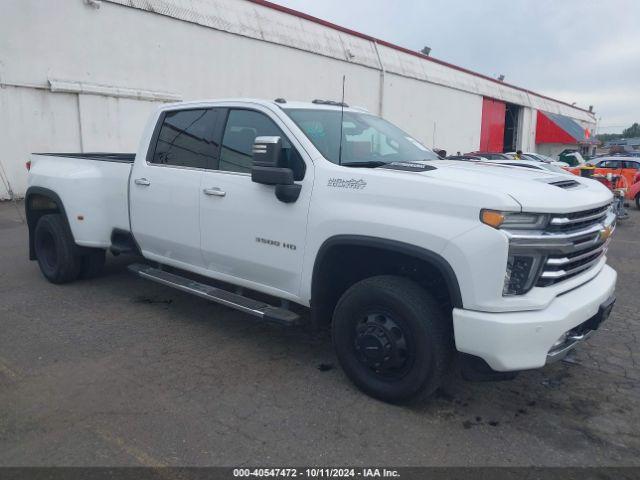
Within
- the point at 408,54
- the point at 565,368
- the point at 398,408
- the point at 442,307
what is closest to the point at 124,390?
the point at 398,408

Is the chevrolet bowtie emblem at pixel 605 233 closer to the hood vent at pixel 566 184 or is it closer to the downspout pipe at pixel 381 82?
the hood vent at pixel 566 184

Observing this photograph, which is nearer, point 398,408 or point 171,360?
point 398,408

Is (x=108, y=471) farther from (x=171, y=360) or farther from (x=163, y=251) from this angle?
(x=163, y=251)

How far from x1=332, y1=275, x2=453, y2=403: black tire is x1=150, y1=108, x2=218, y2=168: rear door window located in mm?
1881

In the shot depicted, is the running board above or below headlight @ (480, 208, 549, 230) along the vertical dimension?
below

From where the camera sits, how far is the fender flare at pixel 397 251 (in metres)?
3.08

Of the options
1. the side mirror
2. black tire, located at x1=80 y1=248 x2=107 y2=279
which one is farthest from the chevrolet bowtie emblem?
Answer: black tire, located at x1=80 y1=248 x2=107 y2=279

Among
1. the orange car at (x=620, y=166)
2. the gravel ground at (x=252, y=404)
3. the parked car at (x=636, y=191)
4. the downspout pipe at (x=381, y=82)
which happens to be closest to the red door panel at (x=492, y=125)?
the downspout pipe at (x=381, y=82)

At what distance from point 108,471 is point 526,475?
221cm

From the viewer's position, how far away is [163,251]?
507 centimetres

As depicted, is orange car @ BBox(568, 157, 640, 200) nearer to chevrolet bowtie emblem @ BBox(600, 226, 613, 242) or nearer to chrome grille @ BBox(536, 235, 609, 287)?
chevrolet bowtie emblem @ BBox(600, 226, 613, 242)

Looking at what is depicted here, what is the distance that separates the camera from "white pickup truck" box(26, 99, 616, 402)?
9.83 feet

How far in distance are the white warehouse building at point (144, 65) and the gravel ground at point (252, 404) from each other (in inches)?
308

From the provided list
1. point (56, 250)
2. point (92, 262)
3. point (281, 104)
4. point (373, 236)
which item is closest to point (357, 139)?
point (281, 104)
